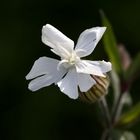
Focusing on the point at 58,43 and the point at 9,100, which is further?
the point at 9,100

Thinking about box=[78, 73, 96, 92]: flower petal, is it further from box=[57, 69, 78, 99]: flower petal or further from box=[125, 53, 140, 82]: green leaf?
box=[125, 53, 140, 82]: green leaf

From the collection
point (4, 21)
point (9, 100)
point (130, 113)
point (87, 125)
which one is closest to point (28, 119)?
point (9, 100)

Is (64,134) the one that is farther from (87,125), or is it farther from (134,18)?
(134,18)

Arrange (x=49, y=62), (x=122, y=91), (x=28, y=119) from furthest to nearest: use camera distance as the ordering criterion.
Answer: (x=28, y=119)
(x=122, y=91)
(x=49, y=62)

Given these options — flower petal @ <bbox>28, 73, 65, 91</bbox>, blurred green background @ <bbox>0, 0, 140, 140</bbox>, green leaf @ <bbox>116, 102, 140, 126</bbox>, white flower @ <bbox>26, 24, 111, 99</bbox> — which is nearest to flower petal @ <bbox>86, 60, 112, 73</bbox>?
white flower @ <bbox>26, 24, 111, 99</bbox>

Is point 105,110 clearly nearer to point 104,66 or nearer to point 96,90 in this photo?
point 96,90

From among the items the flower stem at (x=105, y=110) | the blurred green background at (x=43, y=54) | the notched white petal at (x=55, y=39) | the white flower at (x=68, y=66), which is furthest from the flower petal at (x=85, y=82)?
the blurred green background at (x=43, y=54)

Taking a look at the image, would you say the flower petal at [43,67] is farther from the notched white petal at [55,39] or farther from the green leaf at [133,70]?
the green leaf at [133,70]
